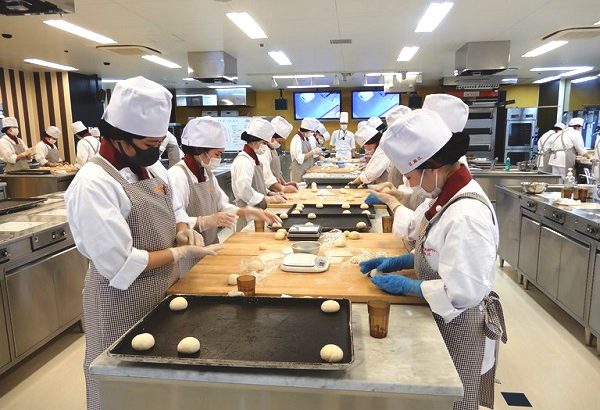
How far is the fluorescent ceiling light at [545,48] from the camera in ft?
22.8

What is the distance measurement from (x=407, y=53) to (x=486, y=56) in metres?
1.52

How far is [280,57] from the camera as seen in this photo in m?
7.87

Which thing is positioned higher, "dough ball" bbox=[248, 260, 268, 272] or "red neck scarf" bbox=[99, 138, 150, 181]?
"red neck scarf" bbox=[99, 138, 150, 181]

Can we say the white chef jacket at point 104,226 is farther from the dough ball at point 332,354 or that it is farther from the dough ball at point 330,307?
the dough ball at point 332,354

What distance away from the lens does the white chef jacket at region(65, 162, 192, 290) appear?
1.43m

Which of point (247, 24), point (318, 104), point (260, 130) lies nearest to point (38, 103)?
point (247, 24)

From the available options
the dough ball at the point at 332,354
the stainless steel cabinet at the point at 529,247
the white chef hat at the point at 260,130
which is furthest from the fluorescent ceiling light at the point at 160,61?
the dough ball at the point at 332,354

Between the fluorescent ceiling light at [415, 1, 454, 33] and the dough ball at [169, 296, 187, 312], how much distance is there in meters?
4.34

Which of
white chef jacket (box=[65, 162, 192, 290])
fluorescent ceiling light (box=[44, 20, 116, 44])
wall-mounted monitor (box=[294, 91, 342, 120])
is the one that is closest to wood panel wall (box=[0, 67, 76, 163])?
fluorescent ceiling light (box=[44, 20, 116, 44])

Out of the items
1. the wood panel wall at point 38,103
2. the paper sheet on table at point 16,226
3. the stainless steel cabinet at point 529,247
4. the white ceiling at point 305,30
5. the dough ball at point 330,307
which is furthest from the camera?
the wood panel wall at point 38,103

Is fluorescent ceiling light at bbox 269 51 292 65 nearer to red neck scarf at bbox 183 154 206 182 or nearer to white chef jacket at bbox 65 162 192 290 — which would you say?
red neck scarf at bbox 183 154 206 182

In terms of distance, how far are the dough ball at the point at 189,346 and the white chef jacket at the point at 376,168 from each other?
375 cm

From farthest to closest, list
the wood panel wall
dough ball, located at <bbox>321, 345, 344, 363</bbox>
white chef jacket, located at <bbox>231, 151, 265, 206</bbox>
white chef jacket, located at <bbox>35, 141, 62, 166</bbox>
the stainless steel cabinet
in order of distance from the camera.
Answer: the wood panel wall
white chef jacket, located at <bbox>35, 141, 62, 166</bbox>
the stainless steel cabinet
white chef jacket, located at <bbox>231, 151, 265, 206</bbox>
dough ball, located at <bbox>321, 345, 344, 363</bbox>

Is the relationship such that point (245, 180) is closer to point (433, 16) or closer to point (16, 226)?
point (16, 226)
